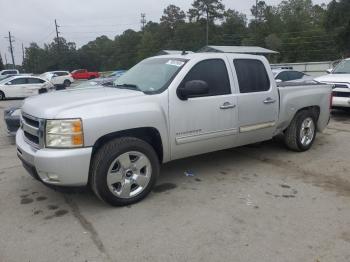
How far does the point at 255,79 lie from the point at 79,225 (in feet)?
10.7

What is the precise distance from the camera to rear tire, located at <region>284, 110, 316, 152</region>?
618 cm

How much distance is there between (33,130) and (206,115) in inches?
83.4

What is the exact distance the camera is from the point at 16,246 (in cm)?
338

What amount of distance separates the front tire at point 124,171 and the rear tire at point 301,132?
9.54 ft

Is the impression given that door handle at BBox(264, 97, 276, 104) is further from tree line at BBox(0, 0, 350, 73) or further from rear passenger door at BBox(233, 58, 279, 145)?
tree line at BBox(0, 0, 350, 73)

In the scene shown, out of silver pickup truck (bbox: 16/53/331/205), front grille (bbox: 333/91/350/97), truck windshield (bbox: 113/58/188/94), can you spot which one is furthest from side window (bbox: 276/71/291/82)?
truck windshield (bbox: 113/58/188/94)

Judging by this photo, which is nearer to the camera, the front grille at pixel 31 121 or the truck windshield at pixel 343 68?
the front grille at pixel 31 121

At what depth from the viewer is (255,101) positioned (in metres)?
5.30

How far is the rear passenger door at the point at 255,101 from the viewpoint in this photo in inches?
204

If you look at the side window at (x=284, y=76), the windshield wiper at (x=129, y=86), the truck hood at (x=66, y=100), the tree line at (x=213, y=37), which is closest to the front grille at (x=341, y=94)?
the side window at (x=284, y=76)

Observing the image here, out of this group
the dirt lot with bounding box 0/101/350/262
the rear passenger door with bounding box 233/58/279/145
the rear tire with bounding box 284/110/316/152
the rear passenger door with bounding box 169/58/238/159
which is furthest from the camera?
the rear tire with bounding box 284/110/316/152

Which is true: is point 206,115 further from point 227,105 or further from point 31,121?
point 31,121

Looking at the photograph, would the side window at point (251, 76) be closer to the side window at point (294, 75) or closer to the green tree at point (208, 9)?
the side window at point (294, 75)

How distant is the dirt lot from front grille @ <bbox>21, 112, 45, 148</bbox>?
0.79m
